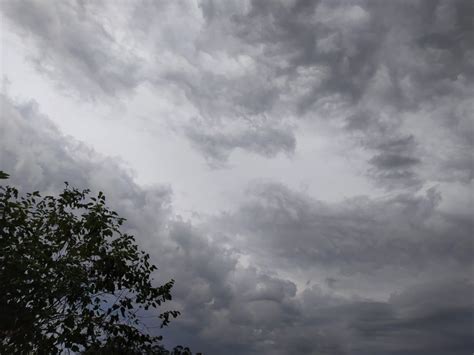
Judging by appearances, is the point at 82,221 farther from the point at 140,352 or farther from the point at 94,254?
the point at 140,352

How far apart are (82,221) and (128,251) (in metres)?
1.83

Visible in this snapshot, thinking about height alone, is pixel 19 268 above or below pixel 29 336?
above

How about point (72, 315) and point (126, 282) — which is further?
point (126, 282)

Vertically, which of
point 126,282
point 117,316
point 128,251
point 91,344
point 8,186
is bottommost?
point 91,344

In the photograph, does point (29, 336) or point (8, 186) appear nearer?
point (29, 336)

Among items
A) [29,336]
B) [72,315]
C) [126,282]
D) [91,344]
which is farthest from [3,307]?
[126,282]

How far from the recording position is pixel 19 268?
473 inches

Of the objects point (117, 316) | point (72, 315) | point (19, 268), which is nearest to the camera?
point (19, 268)

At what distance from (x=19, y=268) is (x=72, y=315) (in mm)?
2118

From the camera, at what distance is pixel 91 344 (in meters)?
12.6

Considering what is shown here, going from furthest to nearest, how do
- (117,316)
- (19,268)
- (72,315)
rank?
(117,316) < (72,315) < (19,268)

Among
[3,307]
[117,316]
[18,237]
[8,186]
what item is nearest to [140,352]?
[117,316]

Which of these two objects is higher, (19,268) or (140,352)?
(19,268)

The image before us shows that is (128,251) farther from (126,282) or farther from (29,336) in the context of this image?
(29,336)
